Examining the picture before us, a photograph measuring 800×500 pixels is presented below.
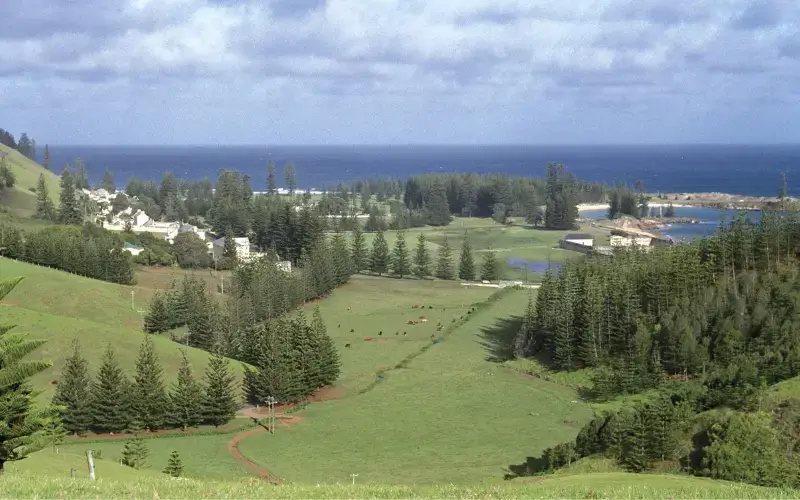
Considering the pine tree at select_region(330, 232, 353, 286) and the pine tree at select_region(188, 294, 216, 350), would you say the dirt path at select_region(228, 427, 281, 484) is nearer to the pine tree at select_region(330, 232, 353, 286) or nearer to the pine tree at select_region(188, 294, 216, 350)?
the pine tree at select_region(188, 294, 216, 350)

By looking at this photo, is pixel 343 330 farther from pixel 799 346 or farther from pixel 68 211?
pixel 68 211

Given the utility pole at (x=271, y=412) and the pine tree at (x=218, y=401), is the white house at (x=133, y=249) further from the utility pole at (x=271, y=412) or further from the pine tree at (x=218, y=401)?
the pine tree at (x=218, y=401)

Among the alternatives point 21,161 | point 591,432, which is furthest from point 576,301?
point 21,161

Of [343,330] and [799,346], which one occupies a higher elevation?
[799,346]

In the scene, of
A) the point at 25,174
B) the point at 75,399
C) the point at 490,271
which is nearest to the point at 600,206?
Result: the point at 490,271

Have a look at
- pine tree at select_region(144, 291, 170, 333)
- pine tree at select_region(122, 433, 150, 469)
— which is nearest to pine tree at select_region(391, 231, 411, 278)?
pine tree at select_region(144, 291, 170, 333)
